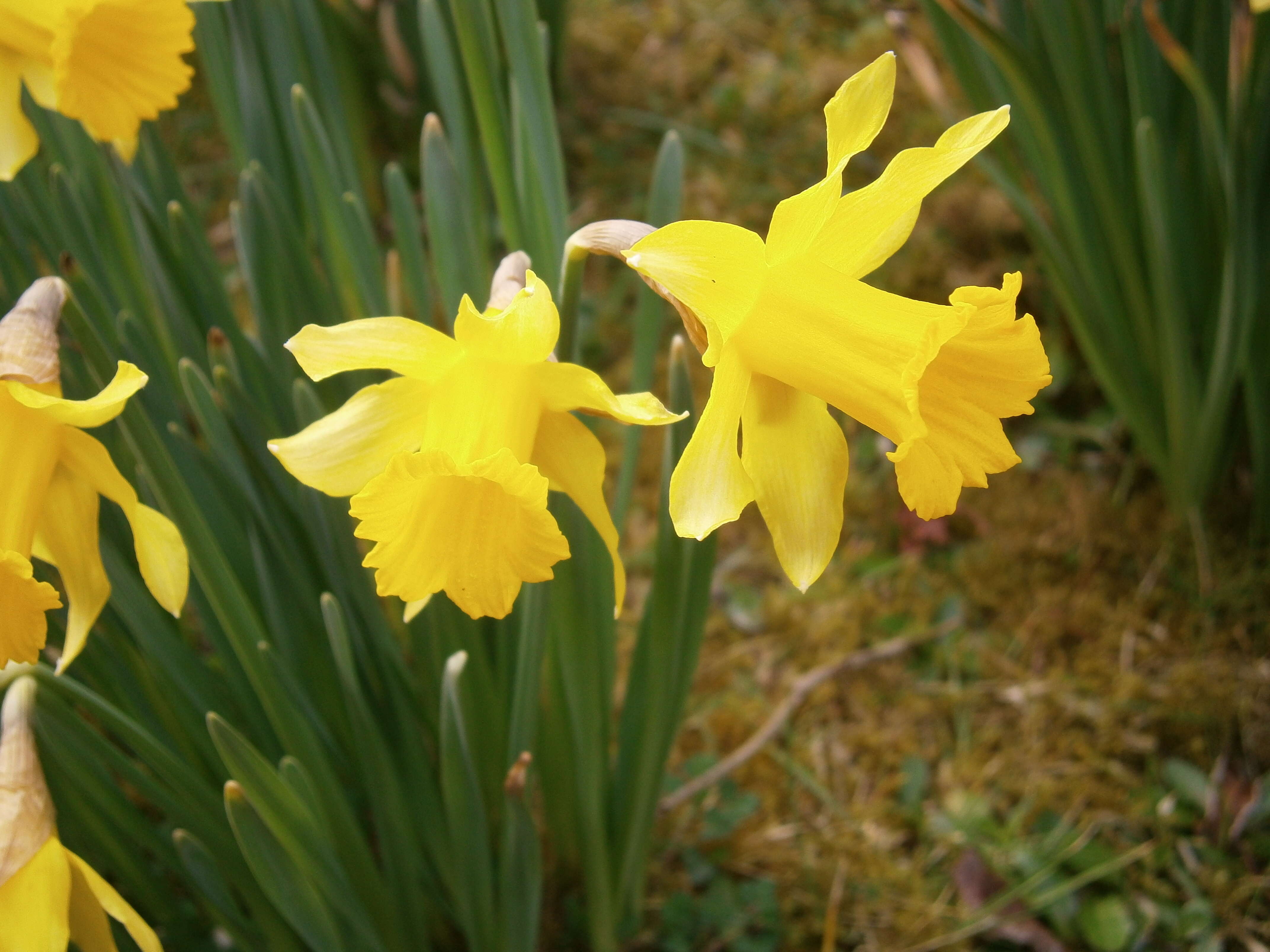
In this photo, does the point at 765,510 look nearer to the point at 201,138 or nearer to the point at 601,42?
the point at 601,42

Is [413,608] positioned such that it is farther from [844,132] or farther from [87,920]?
[844,132]

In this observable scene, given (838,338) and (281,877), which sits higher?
(838,338)

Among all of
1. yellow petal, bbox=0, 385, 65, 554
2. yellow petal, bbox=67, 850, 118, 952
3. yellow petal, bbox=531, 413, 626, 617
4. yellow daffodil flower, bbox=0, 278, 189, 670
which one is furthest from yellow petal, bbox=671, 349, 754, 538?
yellow petal, bbox=67, 850, 118, 952

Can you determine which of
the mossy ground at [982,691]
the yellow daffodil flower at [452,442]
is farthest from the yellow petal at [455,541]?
the mossy ground at [982,691]

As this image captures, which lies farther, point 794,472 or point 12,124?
point 12,124

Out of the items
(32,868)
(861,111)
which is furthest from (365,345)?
(32,868)

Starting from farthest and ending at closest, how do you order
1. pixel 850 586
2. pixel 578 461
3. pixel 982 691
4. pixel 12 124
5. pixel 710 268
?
pixel 850 586, pixel 982 691, pixel 12 124, pixel 578 461, pixel 710 268

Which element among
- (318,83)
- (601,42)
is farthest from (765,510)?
(601,42)

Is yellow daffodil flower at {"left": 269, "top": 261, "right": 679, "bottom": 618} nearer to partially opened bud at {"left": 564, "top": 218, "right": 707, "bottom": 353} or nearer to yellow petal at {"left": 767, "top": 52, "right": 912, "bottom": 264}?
partially opened bud at {"left": 564, "top": 218, "right": 707, "bottom": 353}
